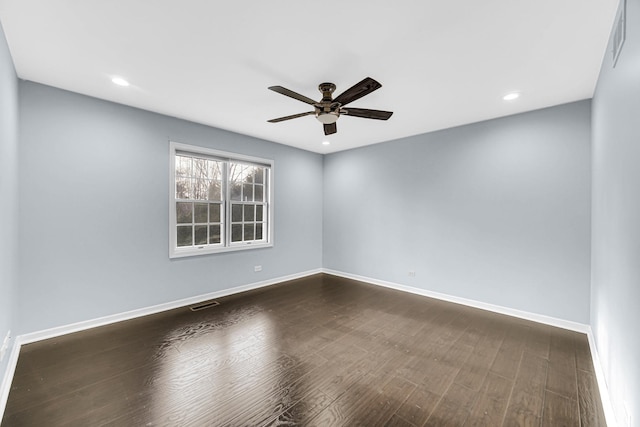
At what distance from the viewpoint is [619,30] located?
5.48 feet

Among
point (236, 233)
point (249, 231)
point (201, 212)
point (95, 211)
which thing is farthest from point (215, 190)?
point (95, 211)

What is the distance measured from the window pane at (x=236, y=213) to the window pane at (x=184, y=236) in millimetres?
753

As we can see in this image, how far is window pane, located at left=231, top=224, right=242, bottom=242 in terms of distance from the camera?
457 cm

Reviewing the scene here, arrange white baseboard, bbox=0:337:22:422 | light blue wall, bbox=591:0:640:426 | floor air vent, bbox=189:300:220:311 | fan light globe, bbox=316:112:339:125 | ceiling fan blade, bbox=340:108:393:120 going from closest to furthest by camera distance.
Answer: light blue wall, bbox=591:0:640:426 < white baseboard, bbox=0:337:22:422 < ceiling fan blade, bbox=340:108:393:120 < fan light globe, bbox=316:112:339:125 < floor air vent, bbox=189:300:220:311

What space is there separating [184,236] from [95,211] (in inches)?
44.3

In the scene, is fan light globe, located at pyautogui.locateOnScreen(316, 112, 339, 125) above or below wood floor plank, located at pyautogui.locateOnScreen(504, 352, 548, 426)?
above

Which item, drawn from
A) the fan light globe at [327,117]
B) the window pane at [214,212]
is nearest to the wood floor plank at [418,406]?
the fan light globe at [327,117]

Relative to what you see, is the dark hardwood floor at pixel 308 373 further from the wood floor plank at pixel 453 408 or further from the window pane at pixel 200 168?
the window pane at pixel 200 168

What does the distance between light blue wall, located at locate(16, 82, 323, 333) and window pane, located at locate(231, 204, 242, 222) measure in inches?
27.0

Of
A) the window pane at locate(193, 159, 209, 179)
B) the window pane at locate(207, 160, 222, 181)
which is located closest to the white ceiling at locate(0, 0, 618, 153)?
the window pane at locate(193, 159, 209, 179)

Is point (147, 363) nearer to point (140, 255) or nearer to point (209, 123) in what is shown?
point (140, 255)

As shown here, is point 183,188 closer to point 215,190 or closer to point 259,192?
point 215,190

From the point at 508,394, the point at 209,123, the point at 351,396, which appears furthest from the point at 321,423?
the point at 209,123

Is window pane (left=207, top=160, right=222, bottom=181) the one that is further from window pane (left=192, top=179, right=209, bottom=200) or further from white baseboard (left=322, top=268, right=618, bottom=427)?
white baseboard (left=322, top=268, right=618, bottom=427)
